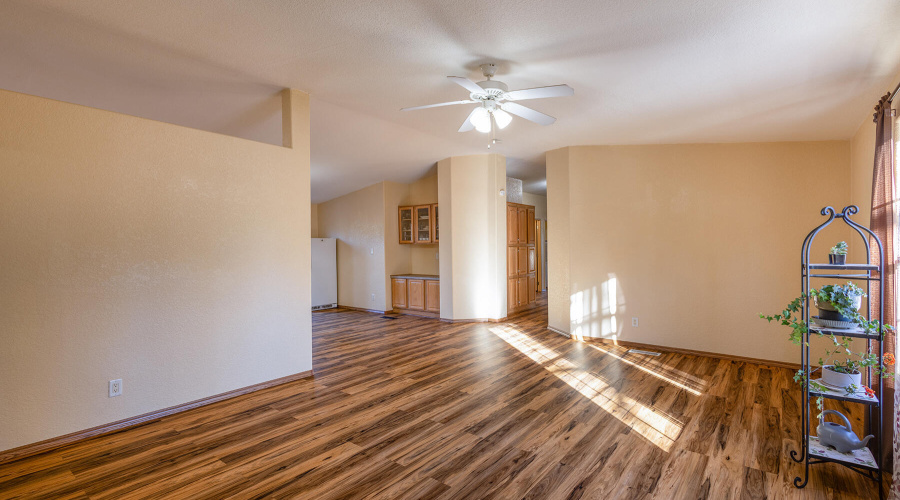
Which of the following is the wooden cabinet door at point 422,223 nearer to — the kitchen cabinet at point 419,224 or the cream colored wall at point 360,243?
the kitchen cabinet at point 419,224

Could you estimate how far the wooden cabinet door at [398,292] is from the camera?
7582mm

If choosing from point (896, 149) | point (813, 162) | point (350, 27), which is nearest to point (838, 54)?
point (896, 149)

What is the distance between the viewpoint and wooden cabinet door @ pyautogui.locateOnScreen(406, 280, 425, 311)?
7301 mm

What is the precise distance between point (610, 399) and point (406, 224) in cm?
524

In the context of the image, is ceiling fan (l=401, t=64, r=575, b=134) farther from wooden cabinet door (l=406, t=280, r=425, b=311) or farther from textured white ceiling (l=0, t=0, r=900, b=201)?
wooden cabinet door (l=406, t=280, r=425, b=311)

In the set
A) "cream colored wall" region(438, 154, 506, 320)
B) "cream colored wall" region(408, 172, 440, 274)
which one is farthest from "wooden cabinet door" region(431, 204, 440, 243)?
"cream colored wall" region(438, 154, 506, 320)

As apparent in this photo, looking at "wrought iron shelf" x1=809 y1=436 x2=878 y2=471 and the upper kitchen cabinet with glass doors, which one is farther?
the upper kitchen cabinet with glass doors

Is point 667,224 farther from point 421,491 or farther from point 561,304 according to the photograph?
point 421,491

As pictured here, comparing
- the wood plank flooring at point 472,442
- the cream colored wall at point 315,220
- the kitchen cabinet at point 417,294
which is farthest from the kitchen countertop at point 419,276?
the wood plank flooring at point 472,442

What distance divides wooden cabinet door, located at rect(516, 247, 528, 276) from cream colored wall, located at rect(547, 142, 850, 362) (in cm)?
173

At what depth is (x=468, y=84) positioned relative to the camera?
2746 mm

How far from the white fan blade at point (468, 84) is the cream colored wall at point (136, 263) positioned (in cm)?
177

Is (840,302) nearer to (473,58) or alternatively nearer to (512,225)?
(473,58)

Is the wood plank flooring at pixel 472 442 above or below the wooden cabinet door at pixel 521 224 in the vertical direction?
below
